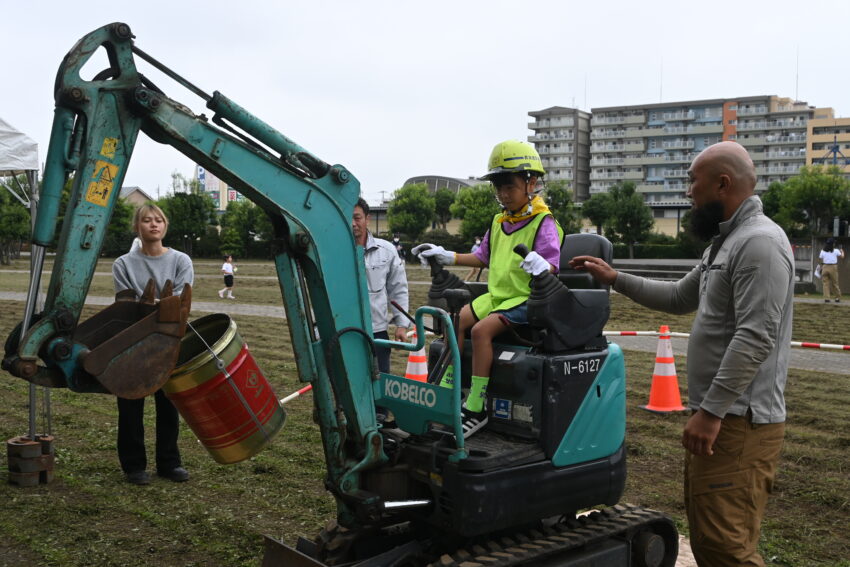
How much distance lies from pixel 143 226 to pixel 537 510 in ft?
12.0

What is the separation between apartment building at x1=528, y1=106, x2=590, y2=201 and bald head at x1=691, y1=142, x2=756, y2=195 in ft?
429

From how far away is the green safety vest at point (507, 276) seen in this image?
432cm

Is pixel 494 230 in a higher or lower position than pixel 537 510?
higher

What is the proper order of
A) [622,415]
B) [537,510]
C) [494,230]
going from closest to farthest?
[537,510]
[622,415]
[494,230]

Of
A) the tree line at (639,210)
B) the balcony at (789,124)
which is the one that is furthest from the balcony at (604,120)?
the tree line at (639,210)

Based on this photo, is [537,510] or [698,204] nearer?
[698,204]

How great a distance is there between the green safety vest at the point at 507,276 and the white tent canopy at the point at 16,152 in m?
4.85

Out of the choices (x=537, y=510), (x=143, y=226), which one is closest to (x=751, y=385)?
(x=537, y=510)

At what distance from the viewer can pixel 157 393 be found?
6105mm

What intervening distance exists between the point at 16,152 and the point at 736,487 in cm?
685

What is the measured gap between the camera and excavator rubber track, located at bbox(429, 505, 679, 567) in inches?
147

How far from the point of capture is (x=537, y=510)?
3.94 m

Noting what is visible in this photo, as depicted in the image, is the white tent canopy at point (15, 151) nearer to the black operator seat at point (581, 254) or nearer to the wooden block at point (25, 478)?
the wooden block at point (25, 478)

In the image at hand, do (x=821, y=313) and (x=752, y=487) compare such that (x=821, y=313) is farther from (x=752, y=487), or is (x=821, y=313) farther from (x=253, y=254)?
(x=253, y=254)
